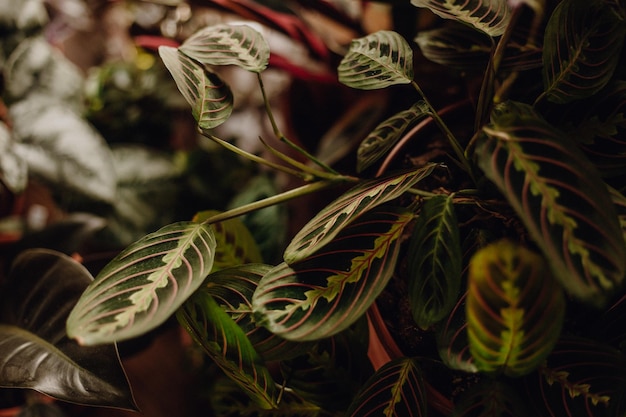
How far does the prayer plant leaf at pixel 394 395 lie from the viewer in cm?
49

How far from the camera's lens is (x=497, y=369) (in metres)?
0.38

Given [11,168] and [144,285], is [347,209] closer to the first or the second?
[144,285]

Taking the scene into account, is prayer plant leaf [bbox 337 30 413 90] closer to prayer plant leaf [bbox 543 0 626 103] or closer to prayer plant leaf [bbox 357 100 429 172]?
prayer plant leaf [bbox 357 100 429 172]

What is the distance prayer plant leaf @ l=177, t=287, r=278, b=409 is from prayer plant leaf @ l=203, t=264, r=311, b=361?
0.03 meters

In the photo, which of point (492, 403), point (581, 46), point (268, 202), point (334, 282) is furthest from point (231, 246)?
point (581, 46)

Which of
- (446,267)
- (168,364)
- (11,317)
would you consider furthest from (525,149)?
(168,364)

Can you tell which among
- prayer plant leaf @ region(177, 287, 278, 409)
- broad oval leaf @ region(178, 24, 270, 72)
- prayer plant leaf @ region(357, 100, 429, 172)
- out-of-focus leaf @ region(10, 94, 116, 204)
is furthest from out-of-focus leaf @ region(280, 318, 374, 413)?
out-of-focus leaf @ region(10, 94, 116, 204)

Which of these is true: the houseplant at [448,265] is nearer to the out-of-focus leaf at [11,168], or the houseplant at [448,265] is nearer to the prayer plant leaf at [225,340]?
the prayer plant leaf at [225,340]

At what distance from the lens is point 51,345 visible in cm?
62

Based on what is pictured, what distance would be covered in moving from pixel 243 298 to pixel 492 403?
0.28m

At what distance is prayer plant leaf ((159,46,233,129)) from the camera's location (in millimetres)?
529

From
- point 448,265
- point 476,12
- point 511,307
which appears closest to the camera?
point 511,307

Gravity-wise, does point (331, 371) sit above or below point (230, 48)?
below

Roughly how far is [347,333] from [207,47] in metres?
0.41
